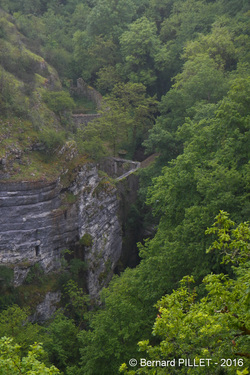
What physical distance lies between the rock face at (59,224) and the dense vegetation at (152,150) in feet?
3.67

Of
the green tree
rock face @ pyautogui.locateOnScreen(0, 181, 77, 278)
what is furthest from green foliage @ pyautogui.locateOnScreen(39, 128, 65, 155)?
the green tree

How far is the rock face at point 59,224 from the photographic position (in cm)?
1941

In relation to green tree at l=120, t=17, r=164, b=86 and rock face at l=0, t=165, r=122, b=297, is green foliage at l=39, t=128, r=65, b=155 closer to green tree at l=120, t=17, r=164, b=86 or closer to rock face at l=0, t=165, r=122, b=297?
rock face at l=0, t=165, r=122, b=297

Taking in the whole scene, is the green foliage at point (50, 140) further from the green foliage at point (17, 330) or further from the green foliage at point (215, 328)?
the green foliage at point (215, 328)

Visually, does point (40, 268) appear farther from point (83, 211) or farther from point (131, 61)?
point (131, 61)

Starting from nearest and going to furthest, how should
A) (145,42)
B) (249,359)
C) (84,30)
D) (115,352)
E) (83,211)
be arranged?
(249,359)
(115,352)
(83,211)
(145,42)
(84,30)

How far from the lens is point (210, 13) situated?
3553 cm

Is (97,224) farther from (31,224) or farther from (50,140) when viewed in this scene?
(50,140)

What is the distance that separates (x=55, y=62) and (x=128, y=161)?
565 inches

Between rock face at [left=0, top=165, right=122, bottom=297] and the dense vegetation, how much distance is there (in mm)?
1119

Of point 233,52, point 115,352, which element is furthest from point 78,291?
point 233,52

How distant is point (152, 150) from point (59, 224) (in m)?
10.6

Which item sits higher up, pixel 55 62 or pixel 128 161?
pixel 55 62

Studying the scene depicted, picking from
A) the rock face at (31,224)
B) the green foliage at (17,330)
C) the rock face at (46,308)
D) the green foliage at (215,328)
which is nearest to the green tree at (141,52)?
Result: the rock face at (31,224)
